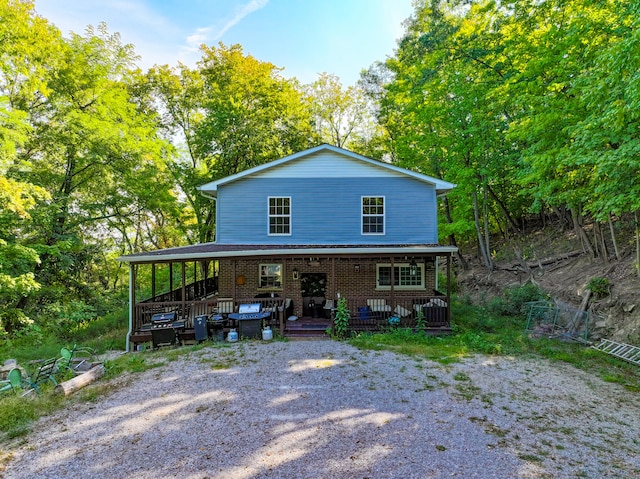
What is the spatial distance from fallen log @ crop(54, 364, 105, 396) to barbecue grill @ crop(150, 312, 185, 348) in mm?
1929

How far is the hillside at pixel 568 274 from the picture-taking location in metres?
9.67

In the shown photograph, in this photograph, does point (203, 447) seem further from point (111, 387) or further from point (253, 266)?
point (253, 266)

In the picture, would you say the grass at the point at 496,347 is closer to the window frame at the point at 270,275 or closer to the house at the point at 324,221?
the house at the point at 324,221

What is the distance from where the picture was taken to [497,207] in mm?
20688

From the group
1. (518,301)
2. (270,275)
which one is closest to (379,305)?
(270,275)

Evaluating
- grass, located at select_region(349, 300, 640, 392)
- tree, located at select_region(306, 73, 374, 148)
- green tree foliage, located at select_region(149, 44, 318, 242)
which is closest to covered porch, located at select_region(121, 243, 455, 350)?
grass, located at select_region(349, 300, 640, 392)

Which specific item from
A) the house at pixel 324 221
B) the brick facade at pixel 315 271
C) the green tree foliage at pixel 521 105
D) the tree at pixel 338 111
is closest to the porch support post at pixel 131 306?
the house at pixel 324 221

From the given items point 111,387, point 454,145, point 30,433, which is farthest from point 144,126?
point 454,145

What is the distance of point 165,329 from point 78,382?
292cm

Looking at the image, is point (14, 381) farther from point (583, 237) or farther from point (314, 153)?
point (583, 237)

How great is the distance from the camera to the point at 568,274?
13.0 m

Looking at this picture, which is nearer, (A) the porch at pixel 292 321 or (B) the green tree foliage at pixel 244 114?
(A) the porch at pixel 292 321

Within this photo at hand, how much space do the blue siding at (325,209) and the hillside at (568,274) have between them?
18.6 feet

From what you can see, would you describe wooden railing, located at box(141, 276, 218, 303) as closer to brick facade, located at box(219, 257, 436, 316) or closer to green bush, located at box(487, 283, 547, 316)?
brick facade, located at box(219, 257, 436, 316)
